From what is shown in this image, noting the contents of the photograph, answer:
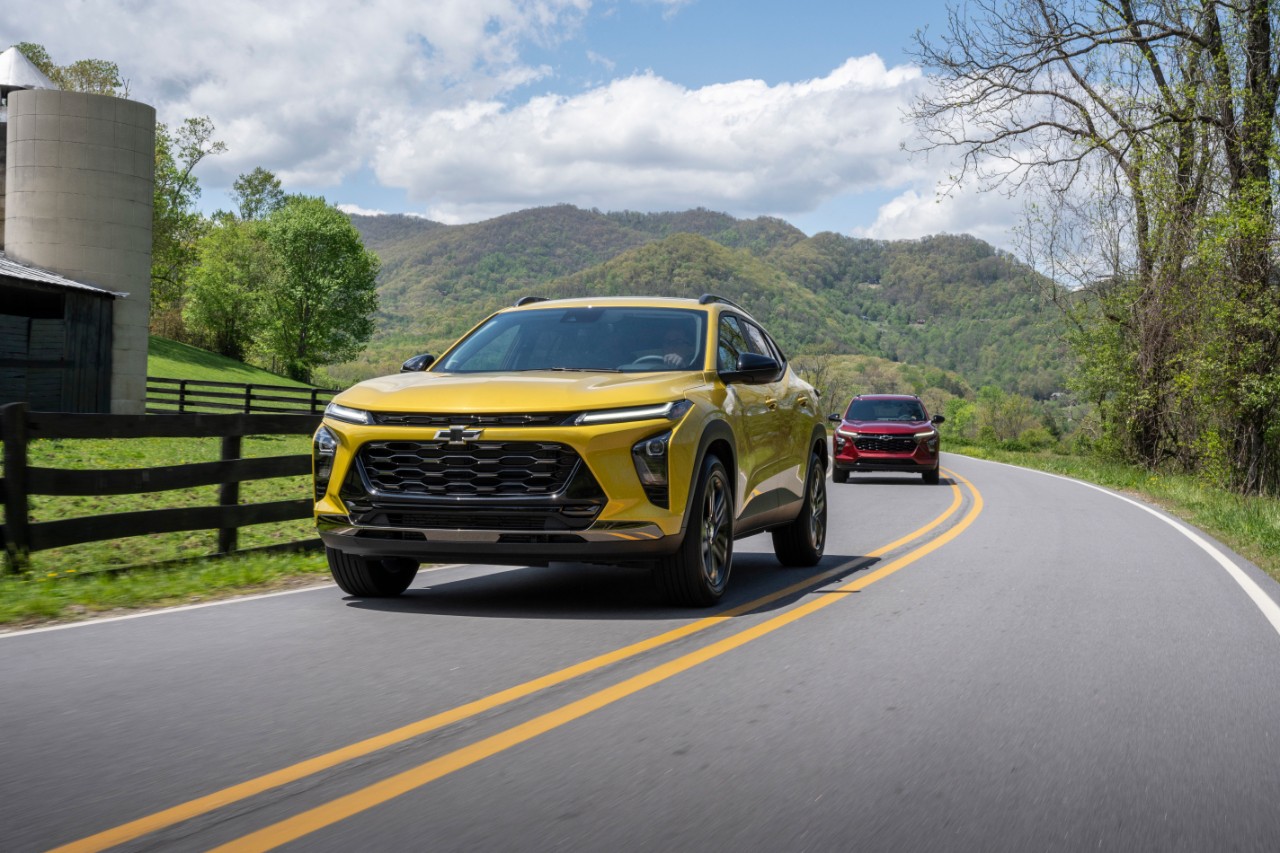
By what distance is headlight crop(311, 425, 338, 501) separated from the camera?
759 cm

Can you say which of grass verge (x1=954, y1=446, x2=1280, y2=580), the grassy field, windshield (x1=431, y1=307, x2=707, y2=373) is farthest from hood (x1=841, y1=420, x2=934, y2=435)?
windshield (x1=431, y1=307, x2=707, y2=373)

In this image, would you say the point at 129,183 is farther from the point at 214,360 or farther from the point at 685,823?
the point at 685,823

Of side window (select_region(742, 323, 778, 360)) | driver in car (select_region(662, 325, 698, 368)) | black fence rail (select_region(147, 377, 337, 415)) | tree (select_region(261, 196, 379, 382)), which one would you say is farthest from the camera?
tree (select_region(261, 196, 379, 382))

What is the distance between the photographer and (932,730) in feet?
16.6

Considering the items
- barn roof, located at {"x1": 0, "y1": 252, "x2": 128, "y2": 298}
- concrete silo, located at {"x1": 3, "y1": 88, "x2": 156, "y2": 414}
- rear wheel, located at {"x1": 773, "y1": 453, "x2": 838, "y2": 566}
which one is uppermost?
concrete silo, located at {"x1": 3, "y1": 88, "x2": 156, "y2": 414}

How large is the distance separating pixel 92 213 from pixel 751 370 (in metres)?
35.6

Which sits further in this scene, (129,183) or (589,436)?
(129,183)

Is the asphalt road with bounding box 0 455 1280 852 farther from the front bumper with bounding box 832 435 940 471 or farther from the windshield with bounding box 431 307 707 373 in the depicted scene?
the front bumper with bounding box 832 435 940 471

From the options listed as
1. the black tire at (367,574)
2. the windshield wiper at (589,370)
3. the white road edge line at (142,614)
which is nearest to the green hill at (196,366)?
the white road edge line at (142,614)

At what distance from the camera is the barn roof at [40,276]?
32.7 m

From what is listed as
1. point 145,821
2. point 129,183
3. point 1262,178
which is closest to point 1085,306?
point 1262,178

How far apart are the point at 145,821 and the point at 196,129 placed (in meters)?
83.3

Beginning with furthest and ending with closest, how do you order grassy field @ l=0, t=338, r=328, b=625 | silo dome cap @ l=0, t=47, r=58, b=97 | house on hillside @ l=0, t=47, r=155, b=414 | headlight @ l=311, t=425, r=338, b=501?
silo dome cap @ l=0, t=47, r=58, b=97, house on hillside @ l=0, t=47, r=155, b=414, grassy field @ l=0, t=338, r=328, b=625, headlight @ l=311, t=425, r=338, b=501

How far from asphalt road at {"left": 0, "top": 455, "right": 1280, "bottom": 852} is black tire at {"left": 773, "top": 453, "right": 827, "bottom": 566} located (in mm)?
1290
